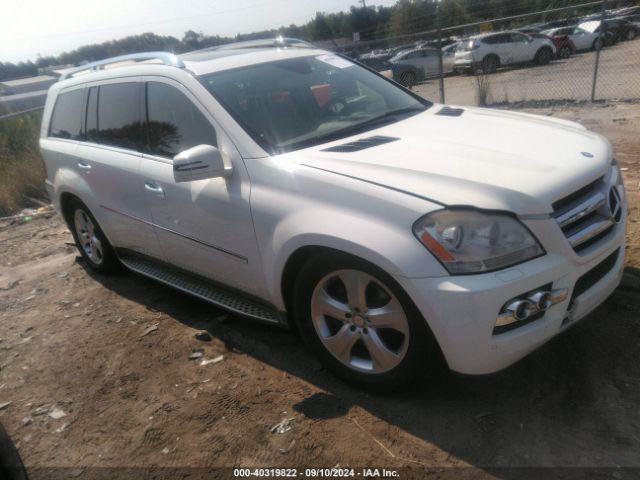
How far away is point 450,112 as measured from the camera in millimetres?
3729

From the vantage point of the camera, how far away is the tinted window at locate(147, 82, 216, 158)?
→ 3309 millimetres

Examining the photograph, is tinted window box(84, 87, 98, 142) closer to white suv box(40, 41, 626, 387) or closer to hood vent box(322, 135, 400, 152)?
white suv box(40, 41, 626, 387)

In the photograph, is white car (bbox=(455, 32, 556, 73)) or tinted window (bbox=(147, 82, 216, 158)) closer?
tinted window (bbox=(147, 82, 216, 158))

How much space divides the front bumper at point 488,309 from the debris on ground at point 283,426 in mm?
900

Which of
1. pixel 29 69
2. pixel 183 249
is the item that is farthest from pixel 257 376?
pixel 29 69

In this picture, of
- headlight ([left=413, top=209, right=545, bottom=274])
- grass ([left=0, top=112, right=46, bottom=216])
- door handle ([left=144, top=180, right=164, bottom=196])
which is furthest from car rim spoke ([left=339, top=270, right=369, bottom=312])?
grass ([left=0, top=112, right=46, bottom=216])

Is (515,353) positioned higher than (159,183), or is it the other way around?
(159,183)

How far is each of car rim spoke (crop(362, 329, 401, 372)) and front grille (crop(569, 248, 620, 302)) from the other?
0.86 m

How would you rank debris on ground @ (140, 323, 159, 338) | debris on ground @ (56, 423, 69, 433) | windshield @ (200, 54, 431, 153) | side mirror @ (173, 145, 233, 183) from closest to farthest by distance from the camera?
1. side mirror @ (173, 145, 233, 183)
2. debris on ground @ (56, 423, 69, 433)
3. windshield @ (200, 54, 431, 153)
4. debris on ground @ (140, 323, 159, 338)

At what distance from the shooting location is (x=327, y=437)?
8.69 ft

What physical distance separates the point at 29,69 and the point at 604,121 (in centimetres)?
6178

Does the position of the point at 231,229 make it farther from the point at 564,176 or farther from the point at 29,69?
the point at 29,69

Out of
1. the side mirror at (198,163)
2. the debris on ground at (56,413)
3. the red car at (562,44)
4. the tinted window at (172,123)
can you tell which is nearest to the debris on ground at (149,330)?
the debris on ground at (56,413)

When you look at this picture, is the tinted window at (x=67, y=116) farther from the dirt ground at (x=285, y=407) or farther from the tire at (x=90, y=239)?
the dirt ground at (x=285, y=407)
